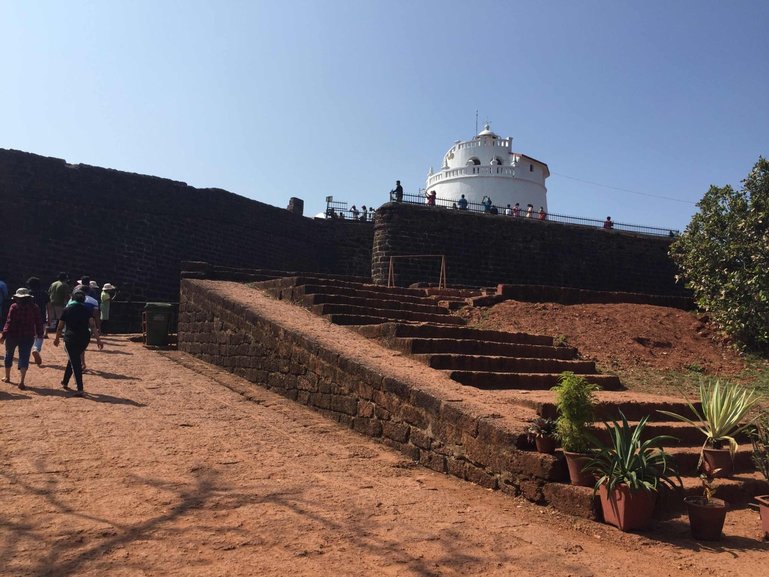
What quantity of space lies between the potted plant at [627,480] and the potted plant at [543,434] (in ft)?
1.14

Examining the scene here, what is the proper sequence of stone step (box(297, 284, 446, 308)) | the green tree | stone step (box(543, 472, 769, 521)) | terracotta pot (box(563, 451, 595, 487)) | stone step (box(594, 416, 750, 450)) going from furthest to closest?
the green tree → stone step (box(297, 284, 446, 308)) → stone step (box(594, 416, 750, 450)) → terracotta pot (box(563, 451, 595, 487)) → stone step (box(543, 472, 769, 521))

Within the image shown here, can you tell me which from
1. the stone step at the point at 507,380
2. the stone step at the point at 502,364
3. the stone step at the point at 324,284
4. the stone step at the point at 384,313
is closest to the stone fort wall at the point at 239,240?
the stone step at the point at 324,284

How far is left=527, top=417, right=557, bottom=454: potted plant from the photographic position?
4.68 meters

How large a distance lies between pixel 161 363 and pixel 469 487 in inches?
268

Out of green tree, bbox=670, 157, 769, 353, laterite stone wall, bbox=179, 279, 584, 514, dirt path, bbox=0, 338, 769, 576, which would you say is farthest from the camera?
green tree, bbox=670, 157, 769, 353

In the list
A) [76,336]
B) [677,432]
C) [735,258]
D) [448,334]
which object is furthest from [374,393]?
[735,258]

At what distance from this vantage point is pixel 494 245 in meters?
21.2

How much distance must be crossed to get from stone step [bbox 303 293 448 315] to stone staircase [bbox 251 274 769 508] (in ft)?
0.05

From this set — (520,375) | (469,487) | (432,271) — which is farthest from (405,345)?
(432,271)

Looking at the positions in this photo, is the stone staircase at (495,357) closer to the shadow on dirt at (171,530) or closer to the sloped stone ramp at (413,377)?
the sloped stone ramp at (413,377)

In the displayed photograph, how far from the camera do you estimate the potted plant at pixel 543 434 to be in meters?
4.68

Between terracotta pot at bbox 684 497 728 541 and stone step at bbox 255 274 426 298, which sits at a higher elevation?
stone step at bbox 255 274 426 298

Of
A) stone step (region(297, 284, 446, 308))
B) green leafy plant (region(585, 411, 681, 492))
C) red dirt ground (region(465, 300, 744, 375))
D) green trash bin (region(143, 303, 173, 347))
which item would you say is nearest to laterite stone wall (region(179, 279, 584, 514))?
green leafy plant (region(585, 411, 681, 492))

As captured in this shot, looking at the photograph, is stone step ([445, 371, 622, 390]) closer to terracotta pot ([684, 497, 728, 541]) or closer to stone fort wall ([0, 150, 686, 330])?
terracotta pot ([684, 497, 728, 541])
